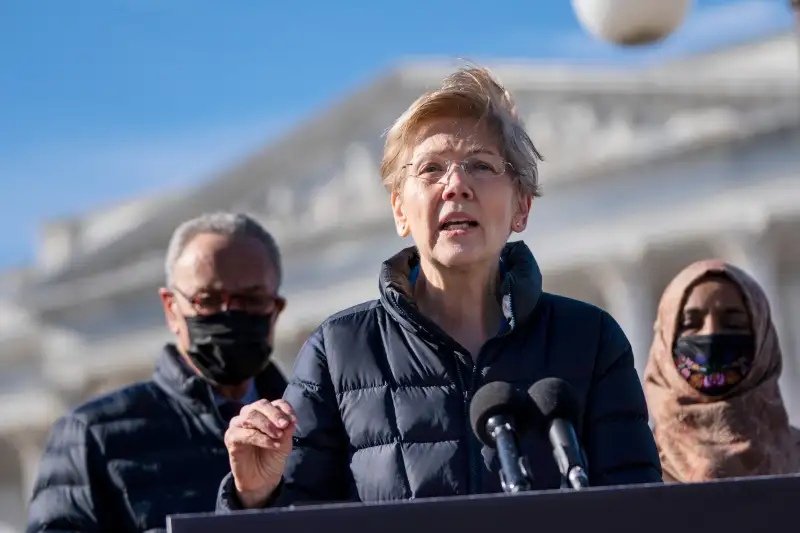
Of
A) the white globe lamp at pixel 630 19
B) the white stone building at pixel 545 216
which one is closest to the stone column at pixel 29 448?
the white stone building at pixel 545 216

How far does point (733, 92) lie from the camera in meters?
39.4

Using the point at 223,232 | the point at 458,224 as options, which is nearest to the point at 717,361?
the point at 223,232

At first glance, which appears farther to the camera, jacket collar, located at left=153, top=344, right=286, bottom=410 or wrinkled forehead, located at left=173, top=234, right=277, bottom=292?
wrinkled forehead, located at left=173, top=234, right=277, bottom=292

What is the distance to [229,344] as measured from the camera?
5.79 meters

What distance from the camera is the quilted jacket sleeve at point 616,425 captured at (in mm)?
3756

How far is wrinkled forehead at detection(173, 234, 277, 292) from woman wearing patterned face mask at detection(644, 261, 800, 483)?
4.59 feet

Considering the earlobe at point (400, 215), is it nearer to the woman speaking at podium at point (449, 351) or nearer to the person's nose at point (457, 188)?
the woman speaking at podium at point (449, 351)

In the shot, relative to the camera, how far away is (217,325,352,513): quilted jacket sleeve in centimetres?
380

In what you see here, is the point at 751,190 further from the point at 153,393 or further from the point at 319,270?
the point at 153,393

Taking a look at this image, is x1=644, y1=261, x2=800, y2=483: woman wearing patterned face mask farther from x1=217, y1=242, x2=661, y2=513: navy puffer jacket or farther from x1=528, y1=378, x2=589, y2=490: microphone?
x1=528, y1=378, x2=589, y2=490: microphone

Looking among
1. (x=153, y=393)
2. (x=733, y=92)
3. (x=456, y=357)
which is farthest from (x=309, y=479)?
(x=733, y=92)

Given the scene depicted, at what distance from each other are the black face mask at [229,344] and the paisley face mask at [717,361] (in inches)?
56.4

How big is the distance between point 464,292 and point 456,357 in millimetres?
189

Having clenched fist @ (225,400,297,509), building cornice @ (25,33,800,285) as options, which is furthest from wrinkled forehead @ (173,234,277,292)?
building cornice @ (25,33,800,285)
